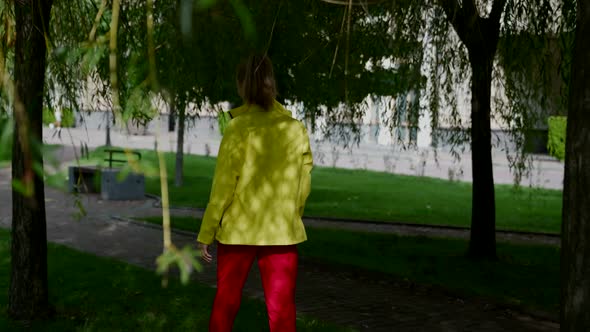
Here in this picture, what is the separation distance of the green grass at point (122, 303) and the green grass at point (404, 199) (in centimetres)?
422

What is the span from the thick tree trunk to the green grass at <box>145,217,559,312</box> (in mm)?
3972

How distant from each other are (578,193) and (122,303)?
4742 millimetres

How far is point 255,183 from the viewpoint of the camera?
4.58 m

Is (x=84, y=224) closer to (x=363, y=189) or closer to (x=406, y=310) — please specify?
(x=406, y=310)

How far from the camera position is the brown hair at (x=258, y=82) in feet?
15.0

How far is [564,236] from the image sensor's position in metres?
4.11

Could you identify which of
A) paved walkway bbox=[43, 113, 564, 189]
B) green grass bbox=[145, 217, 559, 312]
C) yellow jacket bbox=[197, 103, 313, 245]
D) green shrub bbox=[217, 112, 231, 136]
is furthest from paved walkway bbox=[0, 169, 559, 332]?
paved walkway bbox=[43, 113, 564, 189]

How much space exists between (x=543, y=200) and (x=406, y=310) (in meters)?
12.2

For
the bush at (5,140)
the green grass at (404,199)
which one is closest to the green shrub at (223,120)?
the green grass at (404,199)

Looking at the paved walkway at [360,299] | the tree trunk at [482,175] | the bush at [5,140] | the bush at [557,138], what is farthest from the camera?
the bush at [557,138]

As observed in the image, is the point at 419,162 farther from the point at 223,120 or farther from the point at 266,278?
the point at 266,278

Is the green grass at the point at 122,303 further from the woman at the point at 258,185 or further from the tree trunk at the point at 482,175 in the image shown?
the tree trunk at the point at 482,175

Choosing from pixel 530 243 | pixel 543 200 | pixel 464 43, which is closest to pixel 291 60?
pixel 464 43

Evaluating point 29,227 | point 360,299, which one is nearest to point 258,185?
point 29,227
